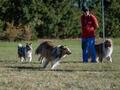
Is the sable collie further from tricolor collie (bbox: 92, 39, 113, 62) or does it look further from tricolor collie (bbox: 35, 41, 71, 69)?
tricolor collie (bbox: 35, 41, 71, 69)

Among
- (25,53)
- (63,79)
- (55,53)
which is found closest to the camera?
(63,79)

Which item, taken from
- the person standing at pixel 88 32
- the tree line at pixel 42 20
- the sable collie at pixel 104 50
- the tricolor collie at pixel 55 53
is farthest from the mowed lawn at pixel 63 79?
the tree line at pixel 42 20

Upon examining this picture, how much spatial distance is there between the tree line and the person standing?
1199 inches

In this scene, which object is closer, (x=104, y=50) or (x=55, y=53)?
(x=55, y=53)

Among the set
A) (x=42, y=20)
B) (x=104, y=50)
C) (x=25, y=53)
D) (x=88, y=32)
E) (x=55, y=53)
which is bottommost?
(x=42, y=20)

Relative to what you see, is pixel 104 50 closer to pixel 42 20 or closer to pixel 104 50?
pixel 104 50

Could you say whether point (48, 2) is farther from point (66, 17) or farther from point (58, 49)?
point (58, 49)

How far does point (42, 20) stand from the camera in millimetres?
54406

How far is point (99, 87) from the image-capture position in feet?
40.2

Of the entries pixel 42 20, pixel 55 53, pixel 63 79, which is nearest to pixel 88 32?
pixel 55 53

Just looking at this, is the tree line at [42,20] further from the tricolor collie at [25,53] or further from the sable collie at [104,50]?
the sable collie at [104,50]

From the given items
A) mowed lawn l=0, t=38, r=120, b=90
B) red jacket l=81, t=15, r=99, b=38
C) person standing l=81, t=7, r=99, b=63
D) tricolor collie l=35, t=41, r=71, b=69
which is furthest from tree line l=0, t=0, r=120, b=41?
mowed lawn l=0, t=38, r=120, b=90

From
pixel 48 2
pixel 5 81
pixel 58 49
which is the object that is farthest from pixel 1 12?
pixel 5 81

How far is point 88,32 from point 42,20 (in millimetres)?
34433
